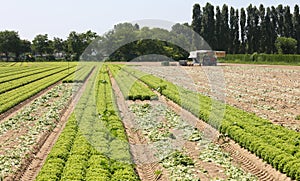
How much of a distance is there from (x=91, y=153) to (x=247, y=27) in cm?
9074

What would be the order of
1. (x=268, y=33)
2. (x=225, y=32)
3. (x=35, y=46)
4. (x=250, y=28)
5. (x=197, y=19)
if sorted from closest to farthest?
(x=268, y=33) < (x=225, y=32) < (x=250, y=28) < (x=197, y=19) < (x=35, y=46)

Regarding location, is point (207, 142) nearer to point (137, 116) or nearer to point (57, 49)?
point (137, 116)

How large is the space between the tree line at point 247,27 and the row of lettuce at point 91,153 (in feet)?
263

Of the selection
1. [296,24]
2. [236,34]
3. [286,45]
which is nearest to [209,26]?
[236,34]

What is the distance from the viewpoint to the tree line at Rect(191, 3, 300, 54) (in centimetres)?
8981

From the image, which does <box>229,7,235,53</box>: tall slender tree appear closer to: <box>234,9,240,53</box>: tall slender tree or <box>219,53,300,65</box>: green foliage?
<box>234,9,240,53</box>: tall slender tree

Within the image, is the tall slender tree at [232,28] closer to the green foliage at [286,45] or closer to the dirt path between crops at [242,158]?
the green foliage at [286,45]

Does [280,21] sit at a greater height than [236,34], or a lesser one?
greater

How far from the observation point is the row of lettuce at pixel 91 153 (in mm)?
8633

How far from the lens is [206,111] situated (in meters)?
16.2

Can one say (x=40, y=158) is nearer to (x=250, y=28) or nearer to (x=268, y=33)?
(x=268, y=33)

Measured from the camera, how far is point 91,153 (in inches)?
413

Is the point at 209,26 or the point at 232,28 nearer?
the point at 209,26

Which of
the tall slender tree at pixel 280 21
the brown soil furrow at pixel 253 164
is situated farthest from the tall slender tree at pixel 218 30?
the brown soil furrow at pixel 253 164
